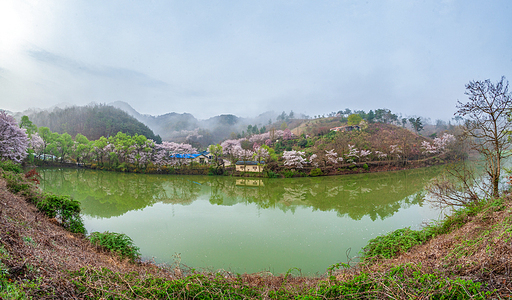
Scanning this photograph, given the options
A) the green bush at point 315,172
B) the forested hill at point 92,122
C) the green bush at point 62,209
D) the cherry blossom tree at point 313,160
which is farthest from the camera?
the forested hill at point 92,122

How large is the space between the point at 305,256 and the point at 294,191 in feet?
29.8

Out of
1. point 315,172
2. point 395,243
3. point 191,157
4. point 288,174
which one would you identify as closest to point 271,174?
point 288,174

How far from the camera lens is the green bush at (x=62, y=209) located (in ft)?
18.2

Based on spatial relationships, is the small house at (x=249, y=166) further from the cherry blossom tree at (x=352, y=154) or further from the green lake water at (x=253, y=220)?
the cherry blossom tree at (x=352, y=154)

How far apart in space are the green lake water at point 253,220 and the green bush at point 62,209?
1.75 m

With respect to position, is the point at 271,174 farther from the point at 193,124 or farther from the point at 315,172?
the point at 193,124

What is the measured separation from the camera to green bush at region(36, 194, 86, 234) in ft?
18.2

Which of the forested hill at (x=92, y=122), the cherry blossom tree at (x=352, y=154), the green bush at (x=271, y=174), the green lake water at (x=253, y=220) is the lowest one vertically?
the green lake water at (x=253, y=220)

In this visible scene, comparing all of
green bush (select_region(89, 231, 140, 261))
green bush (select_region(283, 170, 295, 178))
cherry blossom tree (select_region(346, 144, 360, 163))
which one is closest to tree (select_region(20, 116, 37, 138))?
green bush (select_region(89, 231, 140, 261))

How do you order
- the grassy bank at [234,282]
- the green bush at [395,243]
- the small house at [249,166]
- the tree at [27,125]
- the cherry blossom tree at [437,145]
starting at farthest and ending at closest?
the cherry blossom tree at [437,145]
the small house at [249,166]
the tree at [27,125]
the green bush at [395,243]
the grassy bank at [234,282]

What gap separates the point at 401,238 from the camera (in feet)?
16.1

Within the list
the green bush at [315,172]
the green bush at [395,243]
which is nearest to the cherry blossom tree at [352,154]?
the green bush at [315,172]

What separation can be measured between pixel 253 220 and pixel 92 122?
59184 millimetres

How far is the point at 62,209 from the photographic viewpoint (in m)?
5.64
